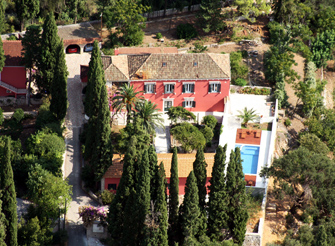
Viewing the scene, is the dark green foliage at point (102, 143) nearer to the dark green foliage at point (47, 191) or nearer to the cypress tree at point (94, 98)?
the cypress tree at point (94, 98)

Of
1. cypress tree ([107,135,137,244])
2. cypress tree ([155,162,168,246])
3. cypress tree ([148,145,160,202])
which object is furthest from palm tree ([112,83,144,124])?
cypress tree ([155,162,168,246])

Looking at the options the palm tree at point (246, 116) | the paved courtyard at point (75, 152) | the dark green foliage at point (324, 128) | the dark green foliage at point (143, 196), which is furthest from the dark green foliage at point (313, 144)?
the dark green foliage at point (143, 196)

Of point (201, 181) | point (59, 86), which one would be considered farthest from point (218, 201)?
point (59, 86)

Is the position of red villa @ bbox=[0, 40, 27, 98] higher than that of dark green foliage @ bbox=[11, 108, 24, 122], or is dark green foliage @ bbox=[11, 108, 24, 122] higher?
red villa @ bbox=[0, 40, 27, 98]

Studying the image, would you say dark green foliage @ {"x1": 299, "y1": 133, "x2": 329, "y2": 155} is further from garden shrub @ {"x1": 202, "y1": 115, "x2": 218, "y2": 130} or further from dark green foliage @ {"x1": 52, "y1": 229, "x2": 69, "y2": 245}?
dark green foliage @ {"x1": 52, "y1": 229, "x2": 69, "y2": 245}

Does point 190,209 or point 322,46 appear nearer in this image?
point 190,209

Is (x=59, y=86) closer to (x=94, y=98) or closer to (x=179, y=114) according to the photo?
(x=94, y=98)
